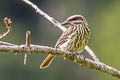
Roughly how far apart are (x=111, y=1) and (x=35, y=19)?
3.90 metres

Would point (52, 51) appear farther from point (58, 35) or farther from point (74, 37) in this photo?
point (58, 35)

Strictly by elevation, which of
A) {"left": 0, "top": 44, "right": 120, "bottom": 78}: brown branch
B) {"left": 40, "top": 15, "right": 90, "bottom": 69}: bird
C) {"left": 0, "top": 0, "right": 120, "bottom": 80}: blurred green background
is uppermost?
{"left": 0, "top": 0, "right": 120, "bottom": 80}: blurred green background

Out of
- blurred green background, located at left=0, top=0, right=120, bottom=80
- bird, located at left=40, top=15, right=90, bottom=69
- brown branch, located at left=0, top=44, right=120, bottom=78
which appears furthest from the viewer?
blurred green background, located at left=0, top=0, right=120, bottom=80

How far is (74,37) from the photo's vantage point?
27.2 ft

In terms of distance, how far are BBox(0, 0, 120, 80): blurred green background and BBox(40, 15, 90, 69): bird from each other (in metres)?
16.2

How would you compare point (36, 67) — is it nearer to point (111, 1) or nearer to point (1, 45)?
point (111, 1)

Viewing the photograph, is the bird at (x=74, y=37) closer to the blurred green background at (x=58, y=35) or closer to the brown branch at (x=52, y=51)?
the brown branch at (x=52, y=51)

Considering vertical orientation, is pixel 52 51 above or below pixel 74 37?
below

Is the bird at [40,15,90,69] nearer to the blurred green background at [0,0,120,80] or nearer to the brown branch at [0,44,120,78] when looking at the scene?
the brown branch at [0,44,120,78]

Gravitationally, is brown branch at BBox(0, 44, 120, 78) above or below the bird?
below

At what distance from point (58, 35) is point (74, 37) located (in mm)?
21970

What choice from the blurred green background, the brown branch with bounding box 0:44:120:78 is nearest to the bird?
the brown branch with bounding box 0:44:120:78

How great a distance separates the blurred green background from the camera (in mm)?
29047

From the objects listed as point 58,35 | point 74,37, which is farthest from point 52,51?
point 58,35
